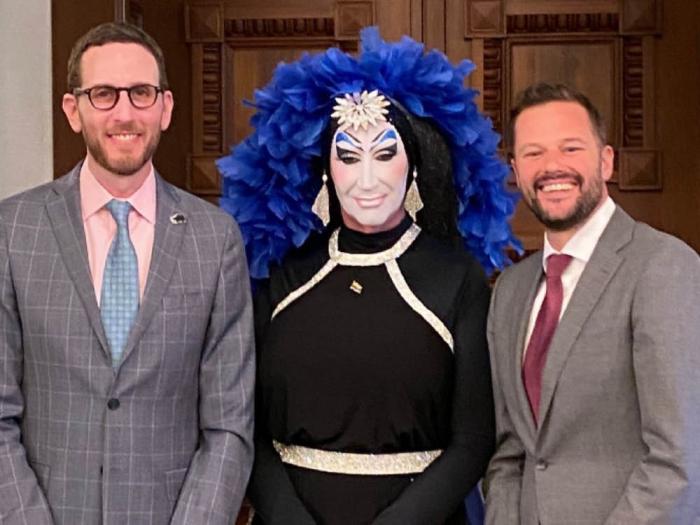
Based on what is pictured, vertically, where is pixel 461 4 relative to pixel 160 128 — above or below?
above

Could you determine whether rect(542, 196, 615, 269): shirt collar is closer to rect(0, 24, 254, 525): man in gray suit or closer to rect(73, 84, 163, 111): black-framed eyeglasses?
rect(0, 24, 254, 525): man in gray suit

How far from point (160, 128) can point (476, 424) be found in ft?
2.87

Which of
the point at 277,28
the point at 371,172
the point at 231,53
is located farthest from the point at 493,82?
the point at 371,172

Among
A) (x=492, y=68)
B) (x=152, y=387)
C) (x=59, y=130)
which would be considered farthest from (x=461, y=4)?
(x=152, y=387)

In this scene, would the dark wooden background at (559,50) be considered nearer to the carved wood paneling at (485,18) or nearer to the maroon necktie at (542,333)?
the carved wood paneling at (485,18)

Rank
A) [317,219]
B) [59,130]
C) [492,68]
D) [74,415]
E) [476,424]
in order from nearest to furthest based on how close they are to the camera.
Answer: [74,415], [476,424], [317,219], [59,130], [492,68]

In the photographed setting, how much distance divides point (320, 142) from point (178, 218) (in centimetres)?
41

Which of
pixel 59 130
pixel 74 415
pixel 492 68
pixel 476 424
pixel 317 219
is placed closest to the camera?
pixel 74 415

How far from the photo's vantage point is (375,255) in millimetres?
2631

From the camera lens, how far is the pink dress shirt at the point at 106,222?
2402mm

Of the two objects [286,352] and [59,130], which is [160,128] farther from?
[59,130]

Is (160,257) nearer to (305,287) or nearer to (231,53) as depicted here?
(305,287)

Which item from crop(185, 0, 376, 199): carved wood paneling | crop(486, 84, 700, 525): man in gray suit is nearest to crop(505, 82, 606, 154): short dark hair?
crop(486, 84, 700, 525): man in gray suit

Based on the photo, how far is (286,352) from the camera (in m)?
2.56
